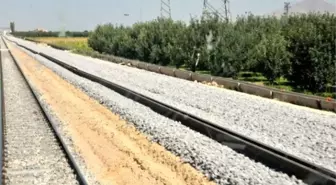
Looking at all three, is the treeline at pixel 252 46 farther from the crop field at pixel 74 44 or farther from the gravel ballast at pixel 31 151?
the crop field at pixel 74 44

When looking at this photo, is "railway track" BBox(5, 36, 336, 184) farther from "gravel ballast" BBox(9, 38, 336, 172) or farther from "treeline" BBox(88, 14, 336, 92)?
"treeline" BBox(88, 14, 336, 92)

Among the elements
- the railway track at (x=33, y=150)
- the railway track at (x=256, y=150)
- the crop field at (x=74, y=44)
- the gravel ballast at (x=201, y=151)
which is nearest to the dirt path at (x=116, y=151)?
the gravel ballast at (x=201, y=151)

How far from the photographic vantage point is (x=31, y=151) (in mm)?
12516

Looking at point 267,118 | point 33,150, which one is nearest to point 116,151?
point 33,150

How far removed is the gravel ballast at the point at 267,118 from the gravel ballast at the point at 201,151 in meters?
1.20

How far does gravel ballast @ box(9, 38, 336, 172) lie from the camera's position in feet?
39.5

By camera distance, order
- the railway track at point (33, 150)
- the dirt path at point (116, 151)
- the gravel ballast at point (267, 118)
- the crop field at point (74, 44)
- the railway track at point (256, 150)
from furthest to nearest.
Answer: the crop field at point (74, 44), the gravel ballast at point (267, 118), the dirt path at point (116, 151), the railway track at point (33, 150), the railway track at point (256, 150)

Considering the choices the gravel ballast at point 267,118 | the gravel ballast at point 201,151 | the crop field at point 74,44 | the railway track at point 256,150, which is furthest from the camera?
the crop field at point 74,44

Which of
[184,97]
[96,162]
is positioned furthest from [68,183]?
[184,97]

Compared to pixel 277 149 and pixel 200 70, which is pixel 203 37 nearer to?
pixel 200 70

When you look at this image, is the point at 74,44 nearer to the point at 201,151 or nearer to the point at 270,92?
the point at 270,92

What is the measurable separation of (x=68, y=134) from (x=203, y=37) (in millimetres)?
24792

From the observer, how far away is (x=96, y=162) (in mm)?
11555

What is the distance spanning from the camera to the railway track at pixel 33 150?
1023 centimetres
